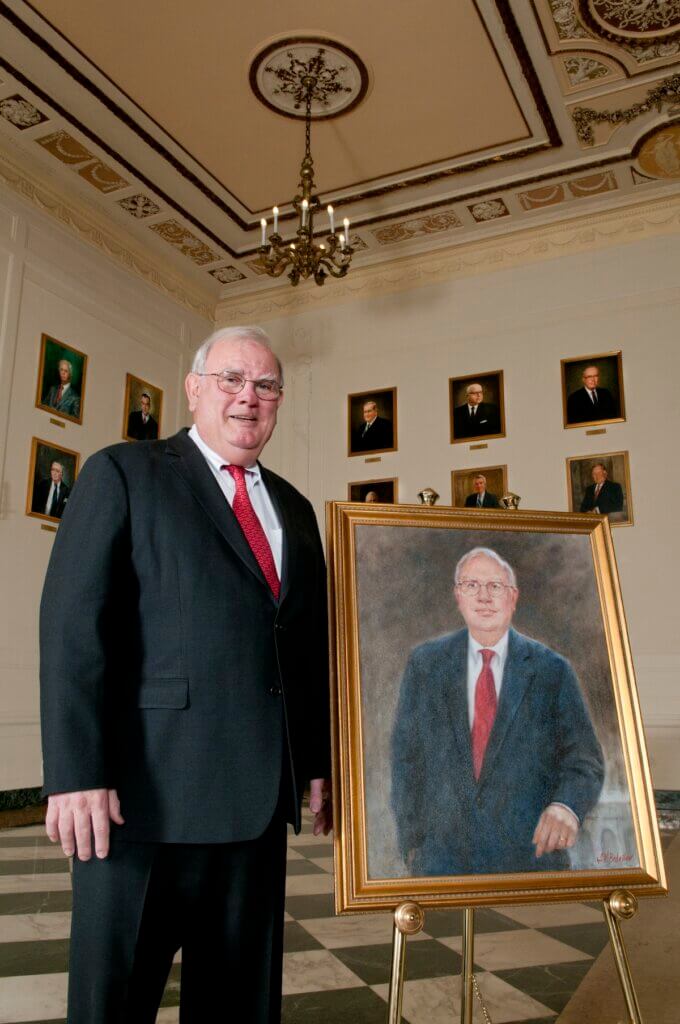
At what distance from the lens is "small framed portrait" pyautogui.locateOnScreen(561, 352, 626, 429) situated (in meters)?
9.48

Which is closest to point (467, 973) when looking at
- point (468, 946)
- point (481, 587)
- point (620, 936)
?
point (468, 946)

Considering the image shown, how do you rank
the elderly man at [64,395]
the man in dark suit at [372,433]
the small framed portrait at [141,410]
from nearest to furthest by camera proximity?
the elderly man at [64,395]
the small framed portrait at [141,410]
the man in dark suit at [372,433]

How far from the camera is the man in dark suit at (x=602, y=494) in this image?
9227mm

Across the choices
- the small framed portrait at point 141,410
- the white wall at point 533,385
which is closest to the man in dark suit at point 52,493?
the small framed portrait at point 141,410

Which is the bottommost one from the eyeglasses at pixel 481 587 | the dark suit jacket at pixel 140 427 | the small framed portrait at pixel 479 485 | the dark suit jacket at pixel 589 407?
the eyeglasses at pixel 481 587

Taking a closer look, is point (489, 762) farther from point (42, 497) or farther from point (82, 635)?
point (42, 497)

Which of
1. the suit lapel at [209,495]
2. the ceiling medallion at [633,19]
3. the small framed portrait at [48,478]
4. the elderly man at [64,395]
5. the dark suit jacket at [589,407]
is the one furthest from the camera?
the dark suit jacket at [589,407]

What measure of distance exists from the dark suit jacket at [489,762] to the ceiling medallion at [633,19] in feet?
22.1

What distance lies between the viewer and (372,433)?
10.8 meters

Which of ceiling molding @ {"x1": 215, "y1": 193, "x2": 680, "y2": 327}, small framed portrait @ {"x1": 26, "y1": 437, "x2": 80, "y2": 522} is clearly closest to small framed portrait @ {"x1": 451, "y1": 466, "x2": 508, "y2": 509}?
ceiling molding @ {"x1": 215, "y1": 193, "x2": 680, "y2": 327}

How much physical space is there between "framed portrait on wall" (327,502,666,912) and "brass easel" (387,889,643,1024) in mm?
37

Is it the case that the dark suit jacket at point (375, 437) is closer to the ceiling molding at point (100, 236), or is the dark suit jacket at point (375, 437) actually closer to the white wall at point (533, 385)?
the white wall at point (533, 385)

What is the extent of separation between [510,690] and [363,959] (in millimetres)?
1941

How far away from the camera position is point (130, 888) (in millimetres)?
1957
